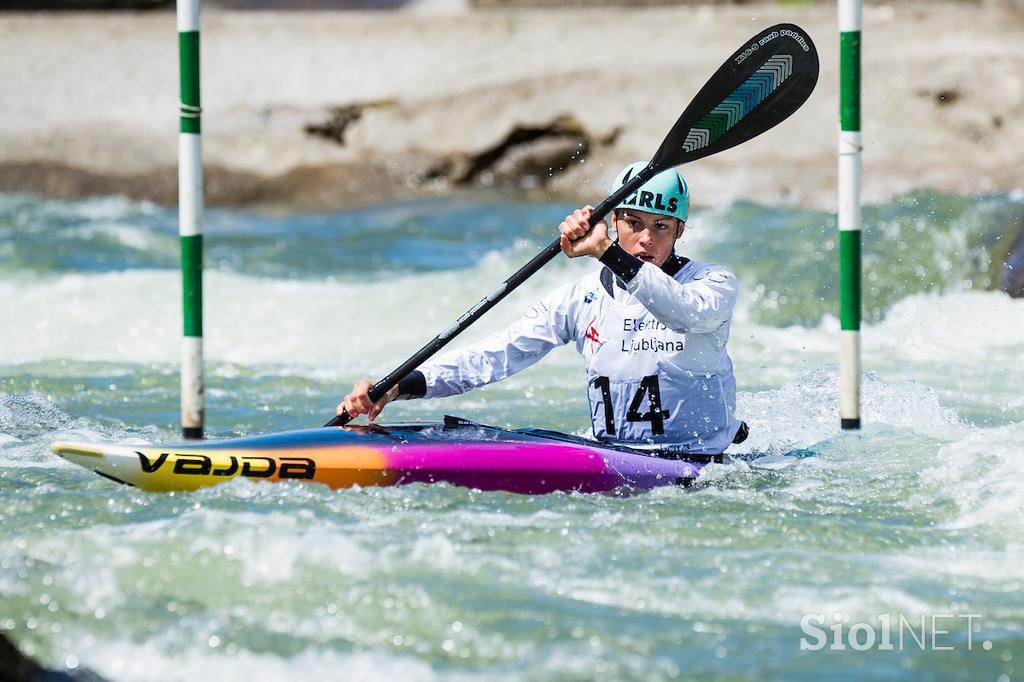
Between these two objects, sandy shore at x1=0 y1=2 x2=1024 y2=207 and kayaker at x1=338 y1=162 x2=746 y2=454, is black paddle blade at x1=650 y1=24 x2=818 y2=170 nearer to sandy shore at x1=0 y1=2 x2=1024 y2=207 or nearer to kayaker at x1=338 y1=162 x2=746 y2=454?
kayaker at x1=338 y1=162 x2=746 y2=454

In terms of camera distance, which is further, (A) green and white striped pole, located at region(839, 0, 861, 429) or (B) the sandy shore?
(B) the sandy shore

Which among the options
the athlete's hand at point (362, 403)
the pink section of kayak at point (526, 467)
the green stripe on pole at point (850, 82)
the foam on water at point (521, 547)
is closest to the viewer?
the foam on water at point (521, 547)

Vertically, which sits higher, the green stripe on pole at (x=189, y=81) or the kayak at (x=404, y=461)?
the green stripe on pole at (x=189, y=81)

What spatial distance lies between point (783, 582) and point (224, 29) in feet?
47.1

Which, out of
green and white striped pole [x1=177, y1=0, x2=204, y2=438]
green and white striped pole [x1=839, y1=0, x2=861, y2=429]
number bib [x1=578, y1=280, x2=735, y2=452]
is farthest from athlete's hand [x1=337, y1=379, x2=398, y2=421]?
green and white striped pole [x1=839, y1=0, x2=861, y2=429]

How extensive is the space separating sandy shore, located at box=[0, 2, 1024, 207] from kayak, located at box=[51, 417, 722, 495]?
8878 millimetres

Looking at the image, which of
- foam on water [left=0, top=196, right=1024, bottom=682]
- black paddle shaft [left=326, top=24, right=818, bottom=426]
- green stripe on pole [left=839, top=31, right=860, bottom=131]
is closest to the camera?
foam on water [left=0, top=196, right=1024, bottom=682]

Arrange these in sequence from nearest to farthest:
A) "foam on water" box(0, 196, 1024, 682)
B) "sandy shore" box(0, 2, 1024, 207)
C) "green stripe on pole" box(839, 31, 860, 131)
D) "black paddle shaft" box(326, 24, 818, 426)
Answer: "foam on water" box(0, 196, 1024, 682) → "black paddle shaft" box(326, 24, 818, 426) → "green stripe on pole" box(839, 31, 860, 131) → "sandy shore" box(0, 2, 1024, 207)

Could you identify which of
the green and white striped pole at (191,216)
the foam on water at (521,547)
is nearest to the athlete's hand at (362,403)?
the foam on water at (521,547)

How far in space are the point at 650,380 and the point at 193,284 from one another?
1482mm

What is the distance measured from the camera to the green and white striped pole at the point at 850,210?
497cm

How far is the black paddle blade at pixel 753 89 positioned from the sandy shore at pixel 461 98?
26.1ft

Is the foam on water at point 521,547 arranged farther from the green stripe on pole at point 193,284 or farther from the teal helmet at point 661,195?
the teal helmet at point 661,195

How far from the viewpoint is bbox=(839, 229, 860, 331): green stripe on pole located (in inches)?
198
